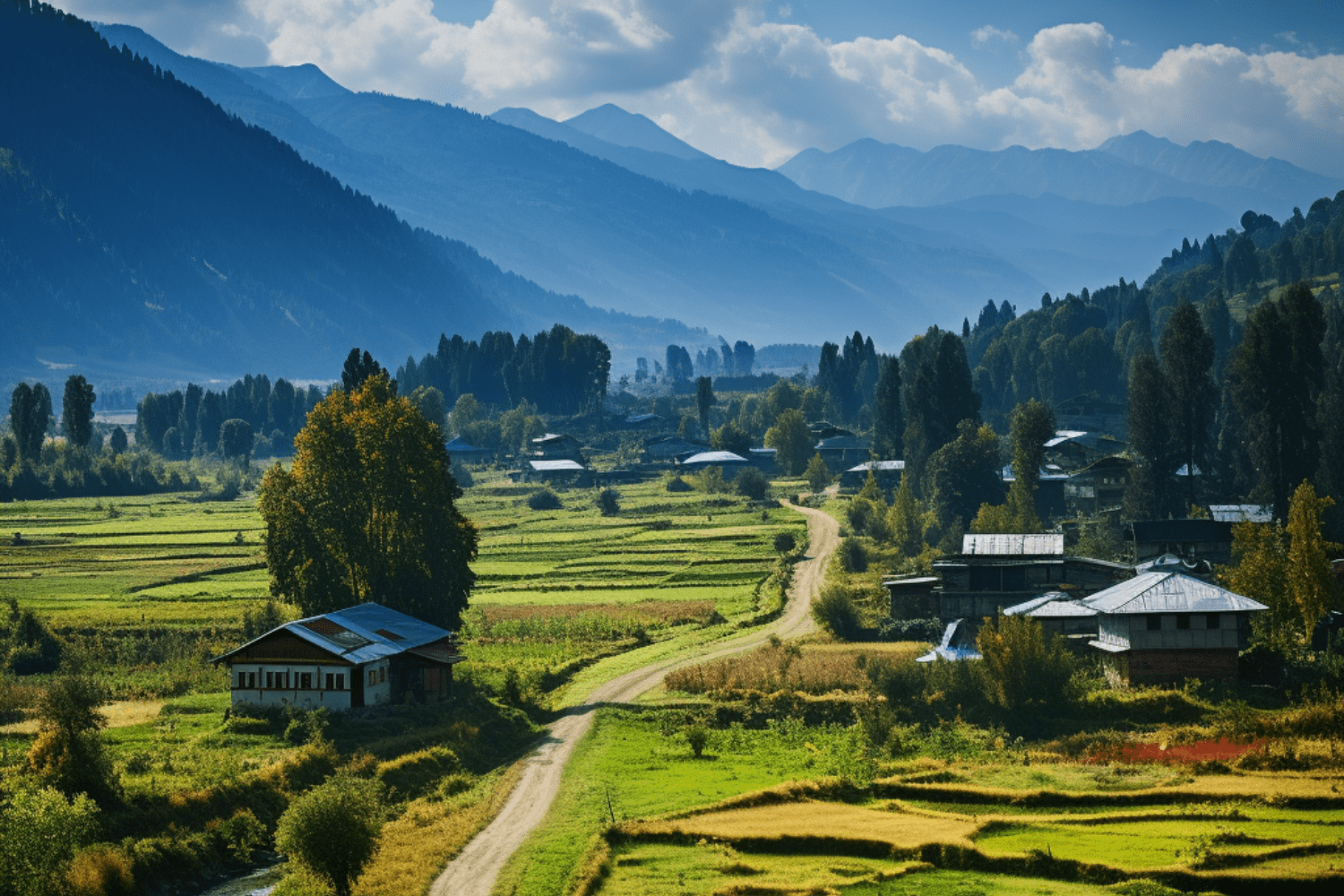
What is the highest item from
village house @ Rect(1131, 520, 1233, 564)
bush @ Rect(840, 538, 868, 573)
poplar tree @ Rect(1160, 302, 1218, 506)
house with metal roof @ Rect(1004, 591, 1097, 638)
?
poplar tree @ Rect(1160, 302, 1218, 506)

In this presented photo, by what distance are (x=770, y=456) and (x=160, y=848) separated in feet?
525

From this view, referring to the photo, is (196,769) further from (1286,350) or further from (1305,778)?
(1286,350)

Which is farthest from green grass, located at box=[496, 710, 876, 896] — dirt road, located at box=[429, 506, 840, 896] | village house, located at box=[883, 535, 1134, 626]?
village house, located at box=[883, 535, 1134, 626]

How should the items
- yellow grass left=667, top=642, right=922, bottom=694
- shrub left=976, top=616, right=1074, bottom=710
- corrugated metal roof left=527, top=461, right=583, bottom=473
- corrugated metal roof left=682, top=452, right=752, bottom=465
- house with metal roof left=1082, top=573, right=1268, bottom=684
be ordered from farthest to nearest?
corrugated metal roof left=682, top=452, right=752, bottom=465 < corrugated metal roof left=527, top=461, right=583, bottom=473 < yellow grass left=667, top=642, right=922, bottom=694 < house with metal roof left=1082, top=573, right=1268, bottom=684 < shrub left=976, top=616, right=1074, bottom=710

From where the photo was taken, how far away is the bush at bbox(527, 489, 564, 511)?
154000mm

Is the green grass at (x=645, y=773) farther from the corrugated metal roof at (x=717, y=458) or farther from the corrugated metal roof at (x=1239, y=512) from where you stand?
the corrugated metal roof at (x=717, y=458)

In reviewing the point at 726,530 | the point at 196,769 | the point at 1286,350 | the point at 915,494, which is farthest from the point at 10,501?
the point at 1286,350

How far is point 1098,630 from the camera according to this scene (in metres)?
67.4

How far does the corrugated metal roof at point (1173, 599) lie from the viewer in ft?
203

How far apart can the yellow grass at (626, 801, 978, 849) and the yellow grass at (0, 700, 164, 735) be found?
86.8 ft

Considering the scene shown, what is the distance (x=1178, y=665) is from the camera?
204 ft

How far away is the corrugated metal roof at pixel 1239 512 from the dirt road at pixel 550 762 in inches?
1282

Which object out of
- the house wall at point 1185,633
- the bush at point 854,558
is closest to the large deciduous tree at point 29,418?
the bush at point 854,558

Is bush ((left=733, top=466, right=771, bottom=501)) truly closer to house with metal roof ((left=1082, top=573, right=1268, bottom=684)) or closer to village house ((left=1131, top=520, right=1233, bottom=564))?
village house ((left=1131, top=520, right=1233, bottom=564))
